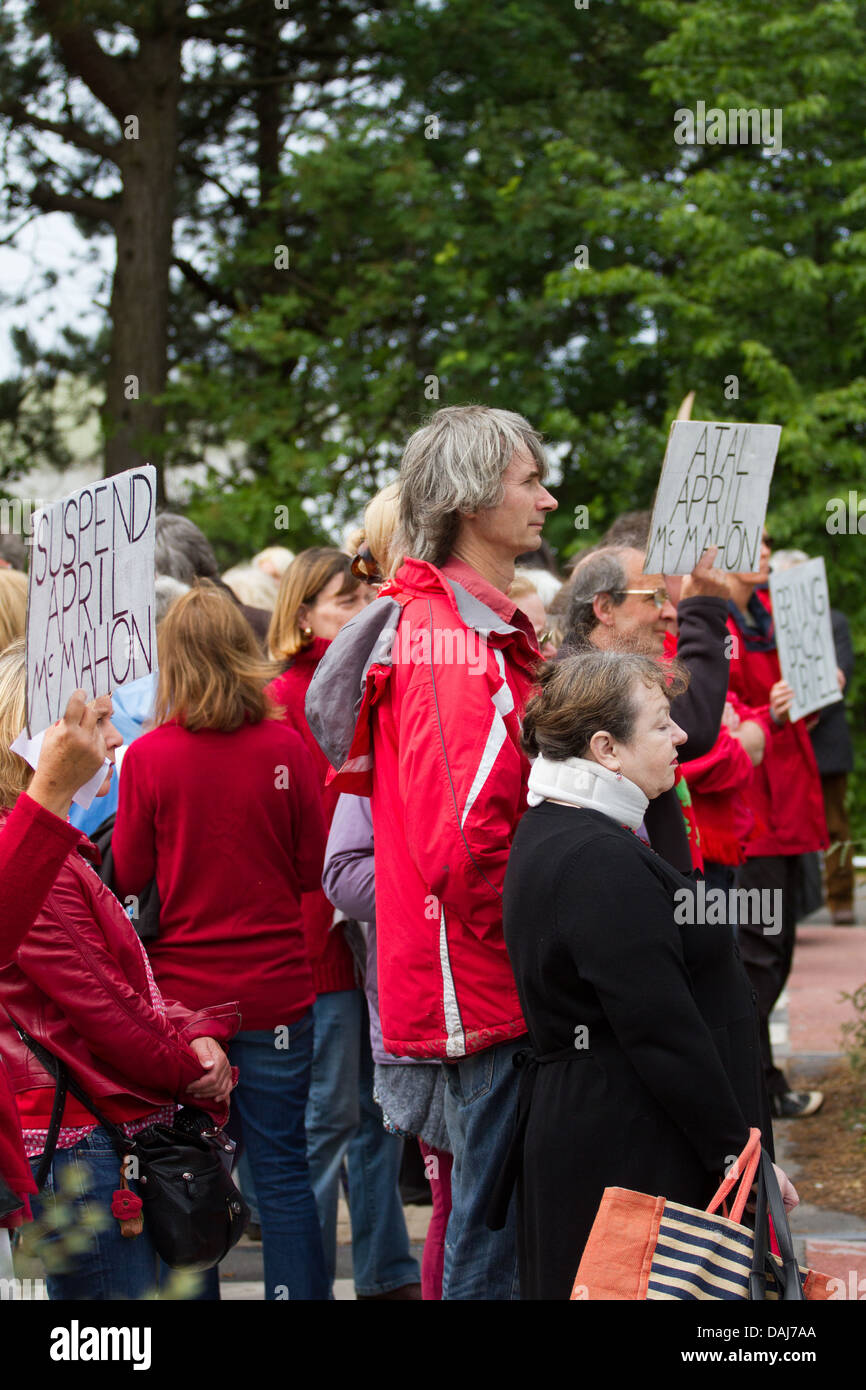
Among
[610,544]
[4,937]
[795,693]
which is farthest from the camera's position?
[795,693]

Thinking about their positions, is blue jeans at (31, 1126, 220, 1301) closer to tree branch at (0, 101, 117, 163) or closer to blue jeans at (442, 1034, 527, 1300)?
blue jeans at (442, 1034, 527, 1300)

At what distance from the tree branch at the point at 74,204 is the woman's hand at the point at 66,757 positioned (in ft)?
39.7

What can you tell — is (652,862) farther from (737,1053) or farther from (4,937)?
(4,937)

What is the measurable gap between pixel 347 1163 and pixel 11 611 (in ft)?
5.87

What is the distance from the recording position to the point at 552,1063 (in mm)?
2779

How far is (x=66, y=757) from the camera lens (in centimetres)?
240

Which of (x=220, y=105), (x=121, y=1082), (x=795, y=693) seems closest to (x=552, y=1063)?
(x=121, y=1082)

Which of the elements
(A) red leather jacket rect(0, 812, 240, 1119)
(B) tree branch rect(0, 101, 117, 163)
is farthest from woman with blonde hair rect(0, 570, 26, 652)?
(B) tree branch rect(0, 101, 117, 163)

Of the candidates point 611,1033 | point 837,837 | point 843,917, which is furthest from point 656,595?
point 843,917

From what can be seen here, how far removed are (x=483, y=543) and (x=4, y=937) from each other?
126 centimetres

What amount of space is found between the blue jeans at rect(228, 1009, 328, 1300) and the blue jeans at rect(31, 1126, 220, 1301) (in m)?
0.71

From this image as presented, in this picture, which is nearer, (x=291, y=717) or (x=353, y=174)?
(x=291, y=717)

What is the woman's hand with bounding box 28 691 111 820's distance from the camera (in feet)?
7.88

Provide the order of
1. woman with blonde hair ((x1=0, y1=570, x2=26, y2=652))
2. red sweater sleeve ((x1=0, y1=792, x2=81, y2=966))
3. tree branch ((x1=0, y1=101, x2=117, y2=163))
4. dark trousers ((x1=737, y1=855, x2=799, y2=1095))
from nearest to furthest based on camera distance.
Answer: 1. red sweater sleeve ((x1=0, y1=792, x2=81, y2=966))
2. woman with blonde hair ((x1=0, y1=570, x2=26, y2=652))
3. dark trousers ((x1=737, y1=855, x2=799, y2=1095))
4. tree branch ((x1=0, y1=101, x2=117, y2=163))
